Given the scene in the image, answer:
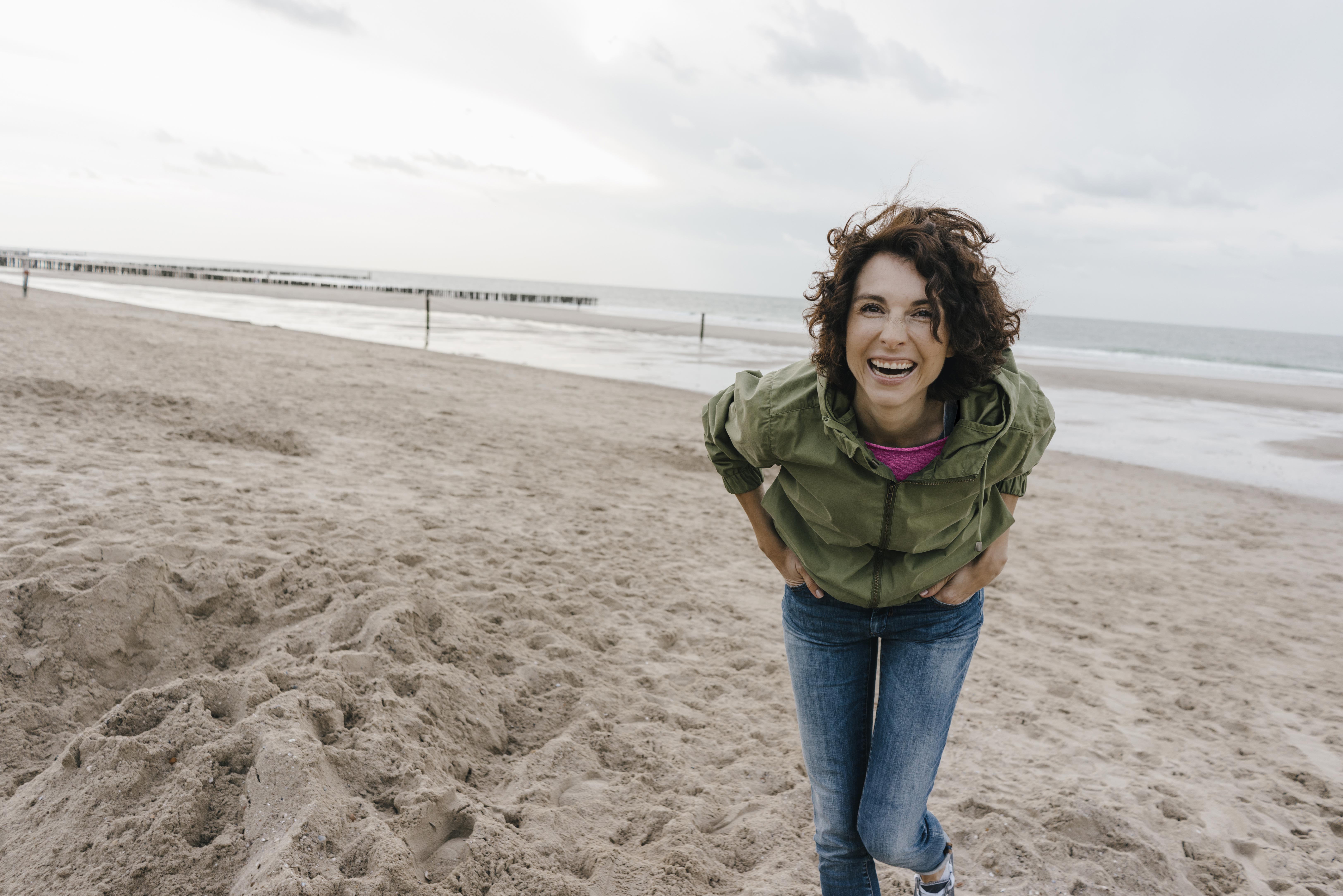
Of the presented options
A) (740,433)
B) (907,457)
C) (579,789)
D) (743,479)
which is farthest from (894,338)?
(579,789)

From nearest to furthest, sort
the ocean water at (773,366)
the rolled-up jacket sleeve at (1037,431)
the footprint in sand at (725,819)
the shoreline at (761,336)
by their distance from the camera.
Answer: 1. the rolled-up jacket sleeve at (1037,431)
2. the footprint in sand at (725,819)
3. the ocean water at (773,366)
4. the shoreline at (761,336)

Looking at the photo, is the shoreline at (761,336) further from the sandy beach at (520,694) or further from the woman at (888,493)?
the woman at (888,493)

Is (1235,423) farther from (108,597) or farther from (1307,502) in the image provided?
(108,597)

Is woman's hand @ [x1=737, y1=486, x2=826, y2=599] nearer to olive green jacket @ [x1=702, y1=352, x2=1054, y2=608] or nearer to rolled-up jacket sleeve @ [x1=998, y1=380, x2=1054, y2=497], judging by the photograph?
olive green jacket @ [x1=702, y1=352, x2=1054, y2=608]

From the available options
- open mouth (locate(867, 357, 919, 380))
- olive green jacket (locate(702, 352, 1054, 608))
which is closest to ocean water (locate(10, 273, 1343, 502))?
olive green jacket (locate(702, 352, 1054, 608))

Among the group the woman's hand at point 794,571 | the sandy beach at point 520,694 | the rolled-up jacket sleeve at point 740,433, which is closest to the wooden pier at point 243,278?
the sandy beach at point 520,694

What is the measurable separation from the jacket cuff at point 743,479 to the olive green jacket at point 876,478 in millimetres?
121

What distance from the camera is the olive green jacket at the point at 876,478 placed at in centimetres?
194

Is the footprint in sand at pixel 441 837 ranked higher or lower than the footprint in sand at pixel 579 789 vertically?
higher

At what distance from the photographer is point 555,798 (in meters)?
3.00

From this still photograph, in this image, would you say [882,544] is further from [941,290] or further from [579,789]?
[579,789]

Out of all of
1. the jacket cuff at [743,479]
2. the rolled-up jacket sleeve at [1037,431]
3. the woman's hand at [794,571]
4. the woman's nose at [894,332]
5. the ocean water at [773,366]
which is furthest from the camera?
the ocean water at [773,366]

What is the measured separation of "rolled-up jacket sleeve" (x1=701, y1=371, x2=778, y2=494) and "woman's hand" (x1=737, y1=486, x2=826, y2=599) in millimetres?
37

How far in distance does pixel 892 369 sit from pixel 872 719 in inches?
39.9
